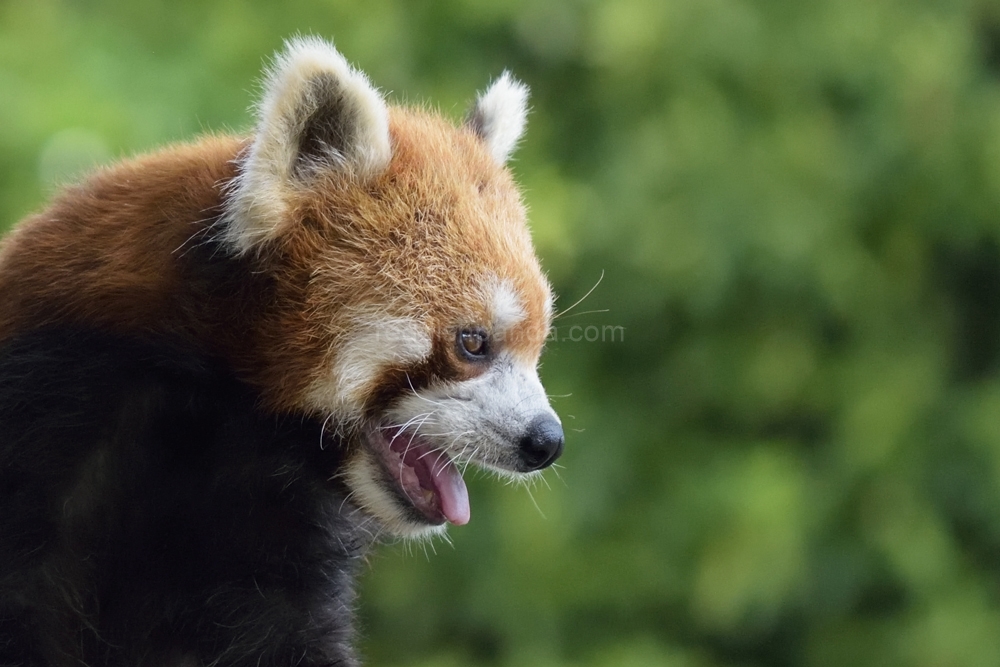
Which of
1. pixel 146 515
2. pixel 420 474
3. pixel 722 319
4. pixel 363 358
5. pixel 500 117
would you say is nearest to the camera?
pixel 146 515

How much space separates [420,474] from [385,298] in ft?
0.99

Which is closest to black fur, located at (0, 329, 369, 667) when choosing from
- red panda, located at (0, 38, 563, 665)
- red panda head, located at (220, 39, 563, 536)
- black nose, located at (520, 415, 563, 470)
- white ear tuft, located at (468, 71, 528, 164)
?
red panda, located at (0, 38, 563, 665)

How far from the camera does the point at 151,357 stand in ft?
5.66

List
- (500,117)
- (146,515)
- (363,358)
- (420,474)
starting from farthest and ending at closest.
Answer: (500,117) < (420,474) < (363,358) < (146,515)

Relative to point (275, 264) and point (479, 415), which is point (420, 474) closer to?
point (479, 415)

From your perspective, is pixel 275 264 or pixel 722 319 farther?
pixel 722 319

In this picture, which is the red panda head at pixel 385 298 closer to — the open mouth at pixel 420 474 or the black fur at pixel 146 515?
the open mouth at pixel 420 474

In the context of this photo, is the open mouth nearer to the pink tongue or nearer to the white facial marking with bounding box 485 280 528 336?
the pink tongue

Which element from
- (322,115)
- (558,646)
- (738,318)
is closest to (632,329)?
(738,318)

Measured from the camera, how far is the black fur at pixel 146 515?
1671mm

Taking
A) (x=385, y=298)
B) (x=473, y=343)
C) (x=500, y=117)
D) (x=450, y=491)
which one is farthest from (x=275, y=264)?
(x=500, y=117)

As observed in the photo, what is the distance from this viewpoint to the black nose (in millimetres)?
1902

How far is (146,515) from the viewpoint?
172cm

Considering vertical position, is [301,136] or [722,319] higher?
[722,319]
